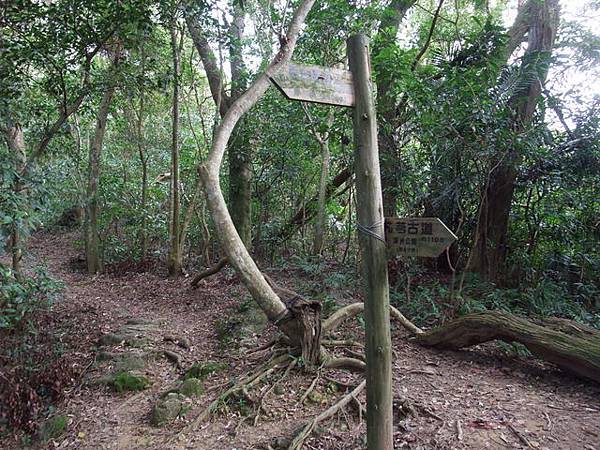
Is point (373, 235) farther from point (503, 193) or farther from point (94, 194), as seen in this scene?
point (94, 194)

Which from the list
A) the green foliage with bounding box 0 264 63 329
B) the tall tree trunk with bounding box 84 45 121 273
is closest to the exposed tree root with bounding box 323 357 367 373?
the green foliage with bounding box 0 264 63 329

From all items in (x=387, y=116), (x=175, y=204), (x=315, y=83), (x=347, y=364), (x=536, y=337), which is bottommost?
(x=347, y=364)

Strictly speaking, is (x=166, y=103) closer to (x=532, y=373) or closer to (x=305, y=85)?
(x=305, y=85)

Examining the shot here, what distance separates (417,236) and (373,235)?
0.30 m

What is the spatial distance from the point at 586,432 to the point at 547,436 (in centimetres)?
36

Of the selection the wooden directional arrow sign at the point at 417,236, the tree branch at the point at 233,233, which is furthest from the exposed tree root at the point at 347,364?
the wooden directional arrow sign at the point at 417,236

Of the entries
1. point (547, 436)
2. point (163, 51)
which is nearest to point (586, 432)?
point (547, 436)

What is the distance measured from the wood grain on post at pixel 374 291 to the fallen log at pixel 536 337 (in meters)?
2.67

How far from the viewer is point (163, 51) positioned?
10305 mm

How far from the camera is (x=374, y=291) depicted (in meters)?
2.82

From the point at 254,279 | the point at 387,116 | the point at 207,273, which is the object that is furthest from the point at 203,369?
the point at 387,116

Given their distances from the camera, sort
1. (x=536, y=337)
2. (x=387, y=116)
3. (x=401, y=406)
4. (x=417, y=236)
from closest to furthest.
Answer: (x=417, y=236)
(x=401, y=406)
(x=536, y=337)
(x=387, y=116)

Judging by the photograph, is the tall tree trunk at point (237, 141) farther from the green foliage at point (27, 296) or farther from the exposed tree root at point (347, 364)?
the exposed tree root at point (347, 364)

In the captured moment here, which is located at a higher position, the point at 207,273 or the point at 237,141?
the point at 237,141
